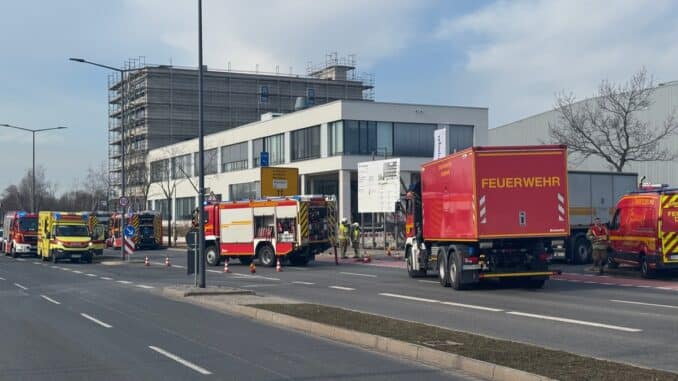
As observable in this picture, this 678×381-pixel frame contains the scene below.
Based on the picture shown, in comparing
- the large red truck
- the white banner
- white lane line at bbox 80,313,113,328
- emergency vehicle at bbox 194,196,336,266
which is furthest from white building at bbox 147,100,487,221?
white lane line at bbox 80,313,113,328

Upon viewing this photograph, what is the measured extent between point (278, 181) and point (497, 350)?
3934 cm

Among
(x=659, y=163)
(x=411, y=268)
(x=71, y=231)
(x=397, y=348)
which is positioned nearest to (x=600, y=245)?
(x=411, y=268)

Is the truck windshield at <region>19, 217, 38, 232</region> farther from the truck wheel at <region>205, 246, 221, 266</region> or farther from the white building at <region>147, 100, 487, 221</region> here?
the truck wheel at <region>205, 246, 221, 266</region>

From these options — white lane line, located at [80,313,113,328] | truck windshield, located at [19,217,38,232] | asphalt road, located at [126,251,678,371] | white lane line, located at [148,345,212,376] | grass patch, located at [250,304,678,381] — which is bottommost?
white lane line, located at [148,345,212,376]

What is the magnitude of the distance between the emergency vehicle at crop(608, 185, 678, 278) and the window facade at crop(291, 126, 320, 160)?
124 feet

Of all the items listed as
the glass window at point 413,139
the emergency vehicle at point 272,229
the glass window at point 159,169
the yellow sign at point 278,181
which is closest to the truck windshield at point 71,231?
the emergency vehicle at point 272,229

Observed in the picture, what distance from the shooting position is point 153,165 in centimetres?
7731

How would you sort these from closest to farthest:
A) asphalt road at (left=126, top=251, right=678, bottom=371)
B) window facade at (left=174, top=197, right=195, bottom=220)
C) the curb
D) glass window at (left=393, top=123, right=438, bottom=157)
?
1. the curb
2. asphalt road at (left=126, top=251, right=678, bottom=371)
3. glass window at (left=393, top=123, right=438, bottom=157)
4. window facade at (left=174, top=197, right=195, bottom=220)

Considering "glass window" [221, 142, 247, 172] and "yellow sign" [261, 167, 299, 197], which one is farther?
"glass window" [221, 142, 247, 172]

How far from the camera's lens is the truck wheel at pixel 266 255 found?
3478 centimetres

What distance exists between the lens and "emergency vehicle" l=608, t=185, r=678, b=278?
2417cm

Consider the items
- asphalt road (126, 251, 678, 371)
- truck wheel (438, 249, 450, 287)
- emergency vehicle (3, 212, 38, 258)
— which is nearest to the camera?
asphalt road (126, 251, 678, 371)

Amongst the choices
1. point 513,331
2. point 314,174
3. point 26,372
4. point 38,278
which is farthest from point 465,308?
point 314,174

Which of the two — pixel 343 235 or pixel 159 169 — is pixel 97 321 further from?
pixel 159 169
